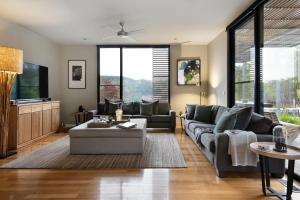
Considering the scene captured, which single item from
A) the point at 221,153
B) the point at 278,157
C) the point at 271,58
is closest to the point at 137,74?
the point at 271,58

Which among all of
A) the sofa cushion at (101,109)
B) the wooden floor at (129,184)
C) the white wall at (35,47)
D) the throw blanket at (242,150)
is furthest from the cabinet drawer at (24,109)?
the throw blanket at (242,150)

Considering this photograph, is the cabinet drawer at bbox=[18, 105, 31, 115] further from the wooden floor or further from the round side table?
the round side table

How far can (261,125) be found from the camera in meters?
3.46

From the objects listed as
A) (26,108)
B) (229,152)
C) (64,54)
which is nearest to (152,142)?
(229,152)

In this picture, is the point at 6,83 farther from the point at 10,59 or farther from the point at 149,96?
the point at 149,96

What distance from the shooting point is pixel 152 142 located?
17.7 ft

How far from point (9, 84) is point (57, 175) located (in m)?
2.27

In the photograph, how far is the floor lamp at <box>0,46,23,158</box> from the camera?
4.24 meters

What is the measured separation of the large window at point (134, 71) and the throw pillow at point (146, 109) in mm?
934

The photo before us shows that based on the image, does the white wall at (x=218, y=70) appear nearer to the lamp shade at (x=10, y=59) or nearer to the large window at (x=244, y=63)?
the large window at (x=244, y=63)

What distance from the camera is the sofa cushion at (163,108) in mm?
7383

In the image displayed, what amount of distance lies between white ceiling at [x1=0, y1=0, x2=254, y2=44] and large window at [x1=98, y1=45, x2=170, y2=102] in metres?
1.14

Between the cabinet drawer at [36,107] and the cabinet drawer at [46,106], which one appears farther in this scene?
the cabinet drawer at [46,106]

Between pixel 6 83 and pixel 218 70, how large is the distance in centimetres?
516
